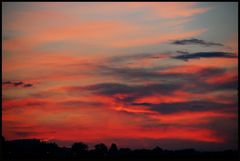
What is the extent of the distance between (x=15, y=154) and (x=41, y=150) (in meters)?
3.43

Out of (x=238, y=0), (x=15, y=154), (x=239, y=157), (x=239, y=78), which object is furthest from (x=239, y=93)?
(x=15, y=154)

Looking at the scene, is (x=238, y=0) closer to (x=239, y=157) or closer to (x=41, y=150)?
(x=239, y=157)

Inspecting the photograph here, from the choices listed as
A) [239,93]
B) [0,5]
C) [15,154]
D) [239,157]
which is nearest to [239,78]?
[239,93]

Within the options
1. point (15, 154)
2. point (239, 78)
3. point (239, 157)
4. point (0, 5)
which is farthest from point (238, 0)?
point (15, 154)

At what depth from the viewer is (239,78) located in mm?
33281

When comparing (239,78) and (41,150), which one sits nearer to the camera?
(239,78)

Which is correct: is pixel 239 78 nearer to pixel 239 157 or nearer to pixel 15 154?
pixel 239 157

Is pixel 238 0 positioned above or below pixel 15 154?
above

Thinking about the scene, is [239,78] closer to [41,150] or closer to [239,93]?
[239,93]

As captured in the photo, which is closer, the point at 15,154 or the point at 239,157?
the point at 239,157

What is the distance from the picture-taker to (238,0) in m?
33.8

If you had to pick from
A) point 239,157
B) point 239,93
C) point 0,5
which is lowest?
point 239,157

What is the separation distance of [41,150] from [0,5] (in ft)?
84.5

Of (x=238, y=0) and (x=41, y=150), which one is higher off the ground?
(x=238, y=0)
